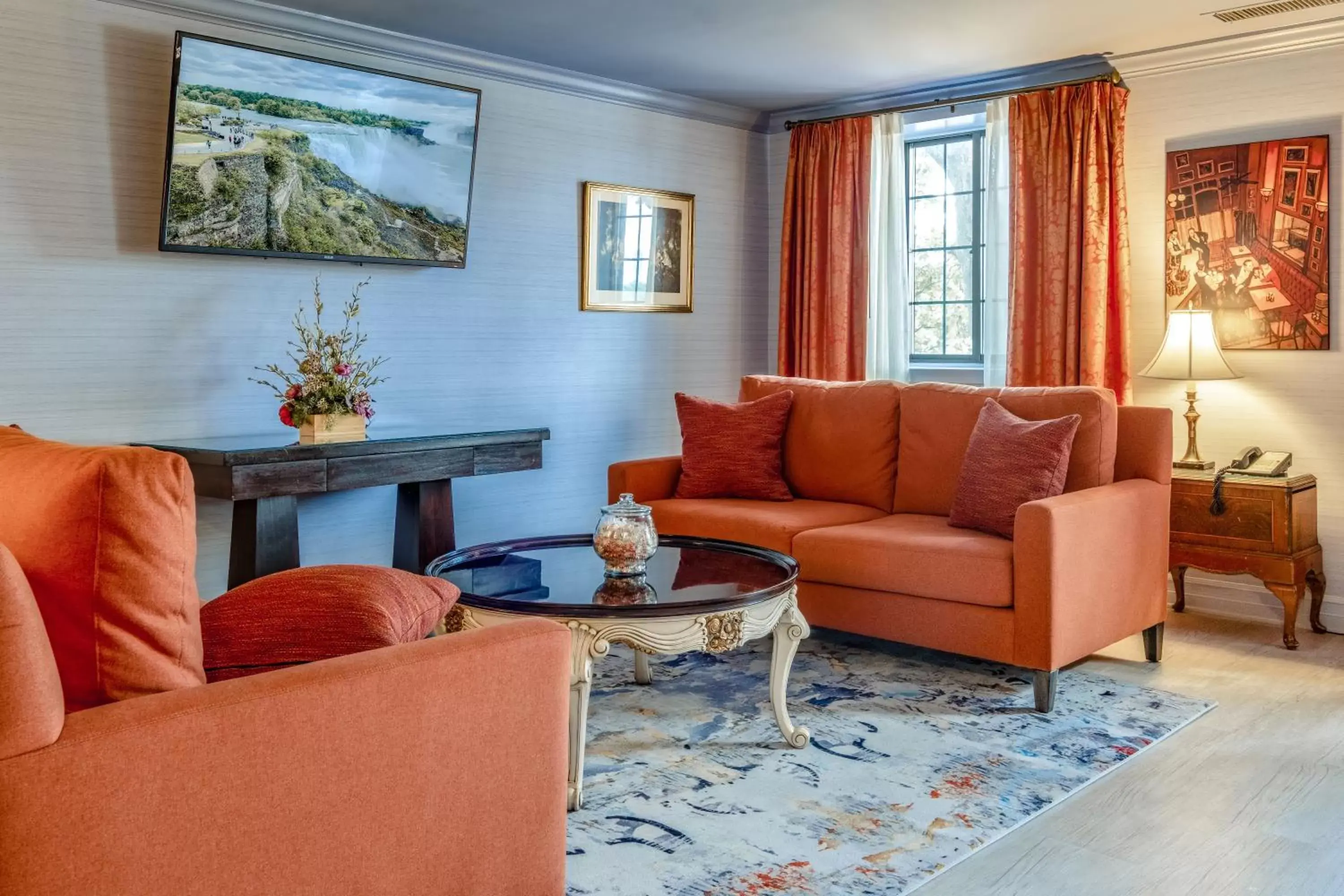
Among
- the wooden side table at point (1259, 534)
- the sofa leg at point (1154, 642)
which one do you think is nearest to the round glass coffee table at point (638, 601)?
the sofa leg at point (1154, 642)

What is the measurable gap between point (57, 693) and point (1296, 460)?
469 cm

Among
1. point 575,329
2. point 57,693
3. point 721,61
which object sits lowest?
point 57,693

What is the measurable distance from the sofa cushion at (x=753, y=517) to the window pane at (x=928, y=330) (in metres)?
1.77

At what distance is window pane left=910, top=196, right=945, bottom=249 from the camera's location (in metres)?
6.01

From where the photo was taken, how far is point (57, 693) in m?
1.38

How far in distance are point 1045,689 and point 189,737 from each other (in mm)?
2687

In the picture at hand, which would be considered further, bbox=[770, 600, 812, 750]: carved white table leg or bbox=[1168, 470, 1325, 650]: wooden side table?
bbox=[1168, 470, 1325, 650]: wooden side table

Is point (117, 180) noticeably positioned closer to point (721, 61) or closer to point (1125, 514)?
point (721, 61)

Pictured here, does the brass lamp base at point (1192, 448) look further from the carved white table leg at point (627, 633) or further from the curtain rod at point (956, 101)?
the carved white table leg at point (627, 633)

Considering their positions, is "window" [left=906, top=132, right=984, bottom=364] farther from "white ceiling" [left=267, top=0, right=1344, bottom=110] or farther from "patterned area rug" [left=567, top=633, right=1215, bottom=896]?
"patterned area rug" [left=567, top=633, right=1215, bottom=896]

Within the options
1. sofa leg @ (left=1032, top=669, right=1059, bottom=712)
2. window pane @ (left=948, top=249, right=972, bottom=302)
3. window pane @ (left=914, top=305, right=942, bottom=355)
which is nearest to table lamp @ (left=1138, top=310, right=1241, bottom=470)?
window pane @ (left=948, top=249, right=972, bottom=302)

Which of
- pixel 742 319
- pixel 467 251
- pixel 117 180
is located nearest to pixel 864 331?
pixel 742 319

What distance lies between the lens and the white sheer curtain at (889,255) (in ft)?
19.5

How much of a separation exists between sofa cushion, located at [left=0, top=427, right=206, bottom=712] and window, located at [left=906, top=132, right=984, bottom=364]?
4.91 metres
